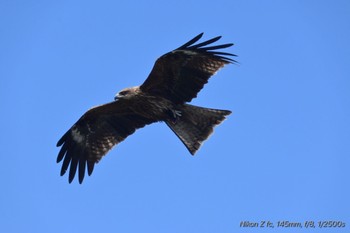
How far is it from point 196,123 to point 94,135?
2.15 m

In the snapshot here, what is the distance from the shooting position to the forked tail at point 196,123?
905cm

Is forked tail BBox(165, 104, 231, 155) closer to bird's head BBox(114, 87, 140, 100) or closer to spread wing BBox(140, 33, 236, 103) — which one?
spread wing BBox(140, 33, 236, 103)

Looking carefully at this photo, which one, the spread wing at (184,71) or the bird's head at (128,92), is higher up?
the spread wing at (184,71)

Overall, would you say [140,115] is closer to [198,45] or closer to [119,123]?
[119,123]

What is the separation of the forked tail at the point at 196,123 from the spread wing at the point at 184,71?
464mm

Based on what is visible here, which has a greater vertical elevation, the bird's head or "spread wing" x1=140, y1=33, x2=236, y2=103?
"spread wing" x1=140, y1=33, x2=236, y2=103

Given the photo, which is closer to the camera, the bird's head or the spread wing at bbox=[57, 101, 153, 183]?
the bird's head

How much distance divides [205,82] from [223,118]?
952 mm

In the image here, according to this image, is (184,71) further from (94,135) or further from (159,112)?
(94,135)

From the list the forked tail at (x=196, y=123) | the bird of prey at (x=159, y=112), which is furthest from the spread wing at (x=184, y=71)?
the forked tail at (x=196, y=123)

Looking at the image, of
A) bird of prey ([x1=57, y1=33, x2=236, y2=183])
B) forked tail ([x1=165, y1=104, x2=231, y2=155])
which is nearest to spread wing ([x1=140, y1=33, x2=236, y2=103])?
bird of prey ([x1=57, y1=33, x2=236, y2=183])

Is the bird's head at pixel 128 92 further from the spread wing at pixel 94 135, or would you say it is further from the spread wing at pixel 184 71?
the spread wing at pixel 94 135

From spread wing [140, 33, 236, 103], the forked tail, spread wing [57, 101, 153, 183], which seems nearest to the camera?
spread wing [140, 33, 236, 103]

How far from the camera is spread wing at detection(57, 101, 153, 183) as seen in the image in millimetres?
9328
